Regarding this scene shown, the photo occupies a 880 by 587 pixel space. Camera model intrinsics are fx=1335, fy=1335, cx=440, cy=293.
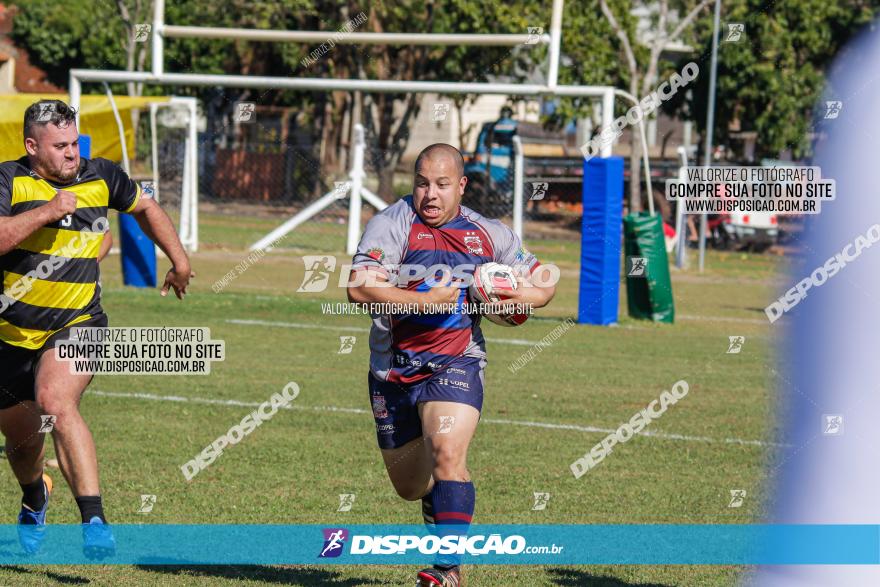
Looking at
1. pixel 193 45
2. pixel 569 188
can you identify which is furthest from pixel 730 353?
pixel 193 45

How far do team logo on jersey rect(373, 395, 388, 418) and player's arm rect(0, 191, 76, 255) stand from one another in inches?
62.2

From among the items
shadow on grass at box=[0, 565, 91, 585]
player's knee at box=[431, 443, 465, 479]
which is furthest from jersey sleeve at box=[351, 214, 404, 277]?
shadow on grass at box=[0, 565, 91, 585]

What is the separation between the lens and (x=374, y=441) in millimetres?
9688

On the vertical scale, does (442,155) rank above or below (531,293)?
above

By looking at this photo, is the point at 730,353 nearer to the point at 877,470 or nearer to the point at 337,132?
the point at 877,470

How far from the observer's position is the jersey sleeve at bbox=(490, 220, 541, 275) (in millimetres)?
6016

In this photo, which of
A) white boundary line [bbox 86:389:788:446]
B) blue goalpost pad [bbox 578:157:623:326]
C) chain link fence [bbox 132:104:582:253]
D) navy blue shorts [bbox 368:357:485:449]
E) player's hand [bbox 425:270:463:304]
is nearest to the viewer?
player's hand [bbox 425:270:463:304]

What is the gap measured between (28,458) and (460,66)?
2920 cm

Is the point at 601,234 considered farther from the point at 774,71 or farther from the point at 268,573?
the point at 774,71

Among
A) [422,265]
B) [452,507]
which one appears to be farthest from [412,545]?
[422,265]

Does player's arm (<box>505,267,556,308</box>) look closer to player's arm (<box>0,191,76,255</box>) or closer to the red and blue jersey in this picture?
the red and blue jersey

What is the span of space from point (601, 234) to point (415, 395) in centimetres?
1154

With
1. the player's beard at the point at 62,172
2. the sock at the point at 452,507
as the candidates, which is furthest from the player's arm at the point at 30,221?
the sock at the point at 452,507

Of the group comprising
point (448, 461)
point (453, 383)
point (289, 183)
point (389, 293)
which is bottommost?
point (289, 183)
